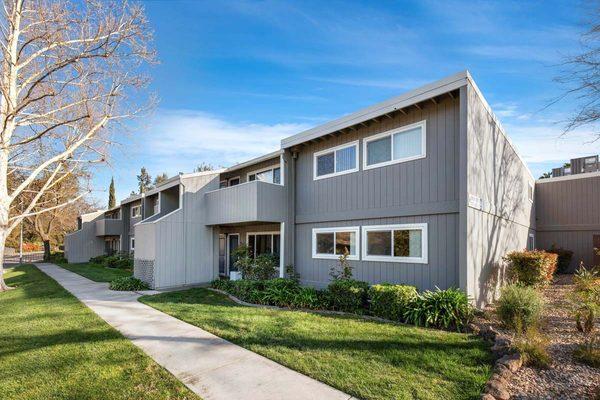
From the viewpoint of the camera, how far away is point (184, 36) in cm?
1243

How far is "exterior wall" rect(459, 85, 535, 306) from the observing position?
8203mm

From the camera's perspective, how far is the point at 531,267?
33.4ft

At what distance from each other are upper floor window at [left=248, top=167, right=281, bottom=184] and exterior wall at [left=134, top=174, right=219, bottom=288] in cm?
209

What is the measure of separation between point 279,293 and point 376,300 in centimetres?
317

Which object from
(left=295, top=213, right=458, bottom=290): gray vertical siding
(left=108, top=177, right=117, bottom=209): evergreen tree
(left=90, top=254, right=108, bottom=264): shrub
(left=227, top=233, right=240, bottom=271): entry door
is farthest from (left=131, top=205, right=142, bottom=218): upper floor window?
(left=108, top=177, right=117, bottom=209): evergreen tree

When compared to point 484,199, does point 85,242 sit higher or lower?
lower

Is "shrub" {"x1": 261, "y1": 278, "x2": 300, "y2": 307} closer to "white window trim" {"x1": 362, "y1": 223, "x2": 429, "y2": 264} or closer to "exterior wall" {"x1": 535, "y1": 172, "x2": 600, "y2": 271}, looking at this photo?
"white window trim" {"x1": 362, "y1": 223, "x2": 429, "y2": 264}

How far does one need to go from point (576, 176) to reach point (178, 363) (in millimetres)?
21731

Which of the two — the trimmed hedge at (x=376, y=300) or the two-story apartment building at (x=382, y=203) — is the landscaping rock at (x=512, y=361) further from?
the two-story apartment building at (x=382, y=203)

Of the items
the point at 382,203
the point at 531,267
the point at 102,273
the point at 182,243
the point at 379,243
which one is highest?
the point at 382,203

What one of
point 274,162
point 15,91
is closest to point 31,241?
point 15,91

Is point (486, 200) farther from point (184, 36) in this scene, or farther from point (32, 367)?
point (184, 36)

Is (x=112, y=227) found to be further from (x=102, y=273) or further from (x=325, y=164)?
(x=325, y=164)

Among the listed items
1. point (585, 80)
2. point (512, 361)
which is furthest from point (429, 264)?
point (585, 80)
